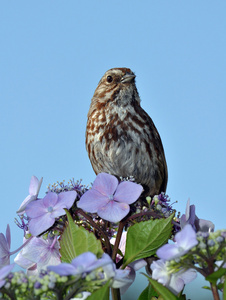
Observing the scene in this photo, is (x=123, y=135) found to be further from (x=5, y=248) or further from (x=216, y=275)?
(x=216, y=275)

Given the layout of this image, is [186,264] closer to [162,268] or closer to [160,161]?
[162,268]

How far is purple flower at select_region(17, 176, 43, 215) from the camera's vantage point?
192cm

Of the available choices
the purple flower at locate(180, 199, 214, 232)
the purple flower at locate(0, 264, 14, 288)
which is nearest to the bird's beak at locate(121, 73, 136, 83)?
the purple flower at locate(180, 199, 214, 232)

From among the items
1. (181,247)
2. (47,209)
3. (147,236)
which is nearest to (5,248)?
(47,209)

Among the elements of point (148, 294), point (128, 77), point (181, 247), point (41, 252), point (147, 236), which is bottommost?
point (148, 294)

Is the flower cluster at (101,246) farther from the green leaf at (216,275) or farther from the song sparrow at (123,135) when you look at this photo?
the song sparrow at (123,135)

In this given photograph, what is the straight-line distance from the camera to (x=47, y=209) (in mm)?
1754

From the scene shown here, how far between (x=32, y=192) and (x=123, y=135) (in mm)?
→ 1499

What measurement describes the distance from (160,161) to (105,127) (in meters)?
0.57

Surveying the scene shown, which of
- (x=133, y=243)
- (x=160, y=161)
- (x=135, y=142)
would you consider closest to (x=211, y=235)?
(x=133, y=243)

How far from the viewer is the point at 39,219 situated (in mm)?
1744

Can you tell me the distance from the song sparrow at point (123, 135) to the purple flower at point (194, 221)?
1465mm

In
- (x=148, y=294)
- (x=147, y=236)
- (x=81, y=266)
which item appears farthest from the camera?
(x=148, y=294)

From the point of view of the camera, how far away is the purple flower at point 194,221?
5.92ft
